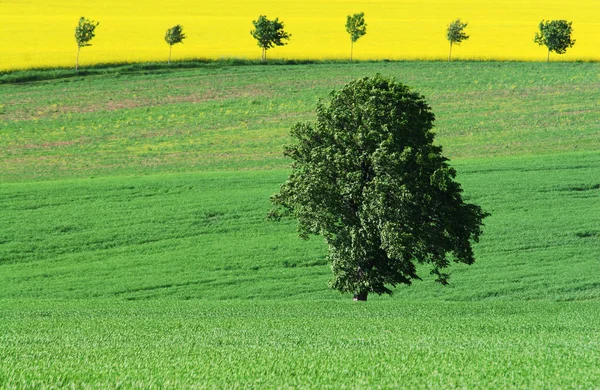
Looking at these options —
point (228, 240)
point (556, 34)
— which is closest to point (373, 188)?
point (228, 240)

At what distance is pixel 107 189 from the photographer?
48.6 meters

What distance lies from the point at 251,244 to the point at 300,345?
2238 centimetres

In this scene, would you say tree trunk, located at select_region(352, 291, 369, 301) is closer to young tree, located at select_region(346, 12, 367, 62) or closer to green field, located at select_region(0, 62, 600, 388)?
green field, located at select_region(0, 62, 600, 388)

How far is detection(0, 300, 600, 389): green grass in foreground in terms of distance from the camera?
11.6 m

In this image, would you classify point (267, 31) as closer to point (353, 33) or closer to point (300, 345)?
point (353, 33)

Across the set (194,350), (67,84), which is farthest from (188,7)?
(194,350)

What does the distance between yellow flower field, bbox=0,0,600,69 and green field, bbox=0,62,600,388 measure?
12.2 m

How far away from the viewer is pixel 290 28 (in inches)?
4813

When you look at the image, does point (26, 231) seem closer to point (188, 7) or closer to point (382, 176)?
point (382, 176)

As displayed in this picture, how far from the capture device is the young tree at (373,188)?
29453 millimetres

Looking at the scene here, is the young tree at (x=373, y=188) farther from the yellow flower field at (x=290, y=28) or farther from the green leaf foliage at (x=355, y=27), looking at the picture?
the green leaf foliage at (x=355, y=27)

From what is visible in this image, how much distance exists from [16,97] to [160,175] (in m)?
31.8

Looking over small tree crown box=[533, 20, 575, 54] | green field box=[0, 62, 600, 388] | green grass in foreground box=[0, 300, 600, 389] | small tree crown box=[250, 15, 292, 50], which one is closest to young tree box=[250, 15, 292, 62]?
small tree crown box=[250, 15, 292, 50]

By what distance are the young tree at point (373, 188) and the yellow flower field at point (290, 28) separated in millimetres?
67927
